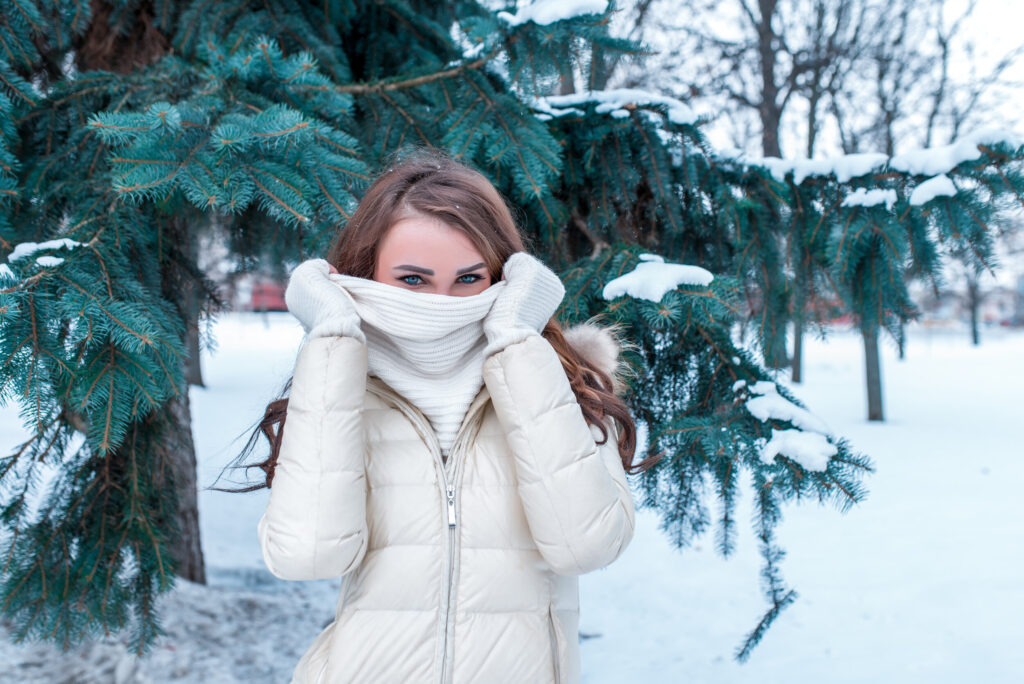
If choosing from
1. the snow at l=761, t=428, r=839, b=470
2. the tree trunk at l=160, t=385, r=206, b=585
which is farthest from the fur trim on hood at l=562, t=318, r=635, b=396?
the tree trunk at l=160, t=385, r=206, b=585

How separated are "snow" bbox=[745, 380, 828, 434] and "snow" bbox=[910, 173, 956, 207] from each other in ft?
2.53

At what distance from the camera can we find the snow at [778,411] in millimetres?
1821

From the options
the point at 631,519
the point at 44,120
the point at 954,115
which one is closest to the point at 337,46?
the point at 44,120

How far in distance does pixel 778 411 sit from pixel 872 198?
833mm

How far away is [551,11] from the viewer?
1701 millimetres

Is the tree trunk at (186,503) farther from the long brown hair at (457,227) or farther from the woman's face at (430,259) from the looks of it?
the woman's face at (430,259)

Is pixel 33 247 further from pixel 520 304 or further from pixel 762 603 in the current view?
pixel 762 603

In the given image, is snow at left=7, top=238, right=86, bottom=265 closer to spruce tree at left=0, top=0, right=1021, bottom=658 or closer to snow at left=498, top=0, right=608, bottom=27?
spruce tree at left=0, top=0, right=1021, bottom=658

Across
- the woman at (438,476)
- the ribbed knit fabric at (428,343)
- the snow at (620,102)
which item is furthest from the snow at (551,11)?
the ribbed knit fabric at (428,343)

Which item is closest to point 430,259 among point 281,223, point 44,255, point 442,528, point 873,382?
point 442,528

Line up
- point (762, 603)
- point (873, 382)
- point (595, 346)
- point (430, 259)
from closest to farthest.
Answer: point (430, 259)
point (595, 346)
point (762, 603)
point (873, 382)

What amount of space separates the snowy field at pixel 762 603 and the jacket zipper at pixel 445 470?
55 centimetres

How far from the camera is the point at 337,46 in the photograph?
2.71m

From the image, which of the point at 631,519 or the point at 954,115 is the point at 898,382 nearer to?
the point at 954,115
